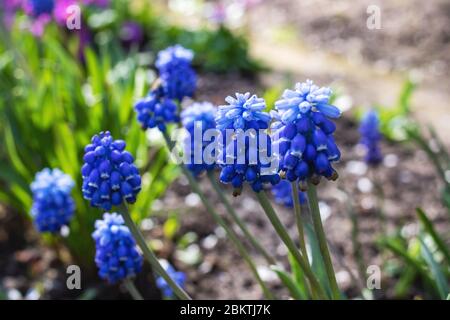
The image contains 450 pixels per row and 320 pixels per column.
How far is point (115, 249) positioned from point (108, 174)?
543 millimetres

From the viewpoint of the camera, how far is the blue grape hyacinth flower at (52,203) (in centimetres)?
391

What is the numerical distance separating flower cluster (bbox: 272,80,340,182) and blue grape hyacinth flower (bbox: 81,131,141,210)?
26.6 inches

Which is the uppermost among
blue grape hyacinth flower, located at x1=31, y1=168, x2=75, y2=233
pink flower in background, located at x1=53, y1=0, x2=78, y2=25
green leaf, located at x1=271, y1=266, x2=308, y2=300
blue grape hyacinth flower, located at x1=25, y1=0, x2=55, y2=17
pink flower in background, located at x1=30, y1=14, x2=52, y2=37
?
pink flower in background, located at x1=53, y1=0, x2=78, y2=25

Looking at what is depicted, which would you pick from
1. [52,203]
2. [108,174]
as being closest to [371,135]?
[52,203]

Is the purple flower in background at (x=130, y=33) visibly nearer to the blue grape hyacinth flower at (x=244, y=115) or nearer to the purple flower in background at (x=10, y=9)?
the purple flower in background at (x=10, y=9)

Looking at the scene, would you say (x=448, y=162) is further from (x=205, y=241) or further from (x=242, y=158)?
(x=242, y=158)

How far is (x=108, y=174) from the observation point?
111 inches

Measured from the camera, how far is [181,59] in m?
3.66

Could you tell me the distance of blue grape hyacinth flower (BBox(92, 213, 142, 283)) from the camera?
10.6 feet

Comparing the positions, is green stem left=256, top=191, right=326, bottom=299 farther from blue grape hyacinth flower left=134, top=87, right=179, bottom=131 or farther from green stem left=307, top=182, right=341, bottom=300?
blue grape hyacinth flower left=134, top=87, right=179, bottom=131

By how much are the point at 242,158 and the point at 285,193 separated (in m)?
1.20

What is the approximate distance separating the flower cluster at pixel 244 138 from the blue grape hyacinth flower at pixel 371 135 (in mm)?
2080

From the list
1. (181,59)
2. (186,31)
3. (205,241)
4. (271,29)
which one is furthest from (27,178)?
(271,29)

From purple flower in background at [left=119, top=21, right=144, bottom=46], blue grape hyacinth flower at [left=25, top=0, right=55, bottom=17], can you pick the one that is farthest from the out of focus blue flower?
purple flower in background at [left=119, top=21, right=144, bottom=46]
